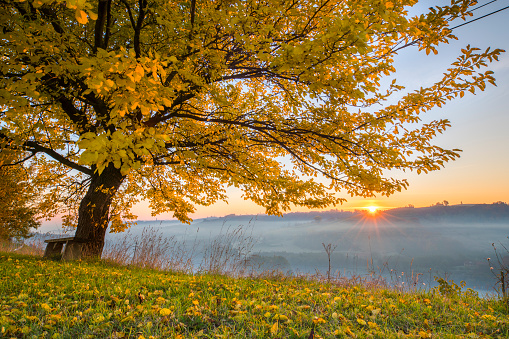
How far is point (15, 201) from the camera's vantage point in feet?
40.4

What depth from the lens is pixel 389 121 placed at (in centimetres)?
519

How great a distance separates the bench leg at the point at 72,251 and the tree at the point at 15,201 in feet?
8.91

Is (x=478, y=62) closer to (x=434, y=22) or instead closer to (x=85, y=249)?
(x=434, y=22)

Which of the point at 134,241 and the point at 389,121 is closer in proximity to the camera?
the point at 389,121

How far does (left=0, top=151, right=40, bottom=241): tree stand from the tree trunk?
86.3 inches

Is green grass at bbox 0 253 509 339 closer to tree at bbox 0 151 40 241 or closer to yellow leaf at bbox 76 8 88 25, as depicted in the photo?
yellow leaf at bbox 76 8 88 25

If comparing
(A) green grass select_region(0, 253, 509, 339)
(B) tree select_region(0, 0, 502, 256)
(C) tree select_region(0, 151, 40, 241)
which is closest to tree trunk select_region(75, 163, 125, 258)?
(B) tree select_region(0, 0, 502, 256)

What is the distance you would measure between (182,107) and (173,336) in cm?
572

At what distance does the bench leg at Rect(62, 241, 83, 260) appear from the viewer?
720cm

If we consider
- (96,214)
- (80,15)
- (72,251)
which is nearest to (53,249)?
(72,251)

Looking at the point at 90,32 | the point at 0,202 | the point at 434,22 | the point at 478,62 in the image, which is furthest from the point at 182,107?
the point at 0,202

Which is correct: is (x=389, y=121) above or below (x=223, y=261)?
above

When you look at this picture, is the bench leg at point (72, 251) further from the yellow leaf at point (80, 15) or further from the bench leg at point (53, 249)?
the yellow leaf at point (80, 15)

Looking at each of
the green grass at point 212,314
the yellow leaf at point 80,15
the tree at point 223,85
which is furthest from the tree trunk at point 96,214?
the yellow leaf at point 80,15
